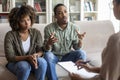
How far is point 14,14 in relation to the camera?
2.75m

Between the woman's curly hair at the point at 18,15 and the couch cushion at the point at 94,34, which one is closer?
the woman's curly hair at the point at 18,15

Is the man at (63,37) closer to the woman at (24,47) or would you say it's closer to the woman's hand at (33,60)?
the woman at (24,47)

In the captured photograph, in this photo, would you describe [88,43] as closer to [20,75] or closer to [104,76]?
[20,75]

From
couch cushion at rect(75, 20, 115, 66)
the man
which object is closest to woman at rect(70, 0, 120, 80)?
the man

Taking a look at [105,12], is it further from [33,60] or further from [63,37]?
[33,60]

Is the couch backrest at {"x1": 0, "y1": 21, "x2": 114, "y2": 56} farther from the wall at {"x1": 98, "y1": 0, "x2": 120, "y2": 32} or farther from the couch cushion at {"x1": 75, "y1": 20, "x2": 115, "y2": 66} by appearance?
the wall at {"x1": 98, "y1": 0, "x2": 120, "y2": 32}

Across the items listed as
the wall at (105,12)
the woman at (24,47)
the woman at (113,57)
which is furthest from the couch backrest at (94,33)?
the woman at (113,57)

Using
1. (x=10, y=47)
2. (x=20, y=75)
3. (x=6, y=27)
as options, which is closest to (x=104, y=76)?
(x=20, y=75)

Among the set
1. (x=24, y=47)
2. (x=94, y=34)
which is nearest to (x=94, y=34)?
(x=94, y=34)

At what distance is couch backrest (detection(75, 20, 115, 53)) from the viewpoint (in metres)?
3.35

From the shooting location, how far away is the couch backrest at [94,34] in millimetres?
3348

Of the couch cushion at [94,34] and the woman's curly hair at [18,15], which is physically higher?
the woman's curly hair at [18,15]

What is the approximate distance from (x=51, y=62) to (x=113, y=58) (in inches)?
63.9

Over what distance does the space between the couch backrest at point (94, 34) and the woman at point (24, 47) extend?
2.57 feet
